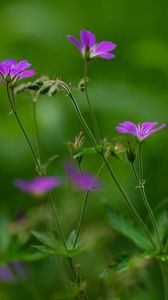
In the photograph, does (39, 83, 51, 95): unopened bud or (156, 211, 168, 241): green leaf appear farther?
(156, 211, 168, 241): green leaf

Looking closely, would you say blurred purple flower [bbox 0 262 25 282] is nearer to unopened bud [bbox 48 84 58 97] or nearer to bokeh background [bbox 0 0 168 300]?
bokeh background [bbox 0 0 168 300]

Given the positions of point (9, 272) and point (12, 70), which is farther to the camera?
point (9, 272)

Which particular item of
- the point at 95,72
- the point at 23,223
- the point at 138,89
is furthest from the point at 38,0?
the point at 23,223

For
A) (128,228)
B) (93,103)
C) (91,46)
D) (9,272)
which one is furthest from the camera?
(93,103)

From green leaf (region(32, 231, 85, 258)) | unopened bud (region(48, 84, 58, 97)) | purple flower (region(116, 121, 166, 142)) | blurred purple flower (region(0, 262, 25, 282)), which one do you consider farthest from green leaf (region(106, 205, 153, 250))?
blurred purple flower (region(0, 262, 25, 282))

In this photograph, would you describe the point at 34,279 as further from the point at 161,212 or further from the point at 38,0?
the point at 38,0

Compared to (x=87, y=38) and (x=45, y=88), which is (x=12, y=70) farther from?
(x=87, y=38)

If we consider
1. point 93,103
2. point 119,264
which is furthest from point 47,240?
point 93,103
